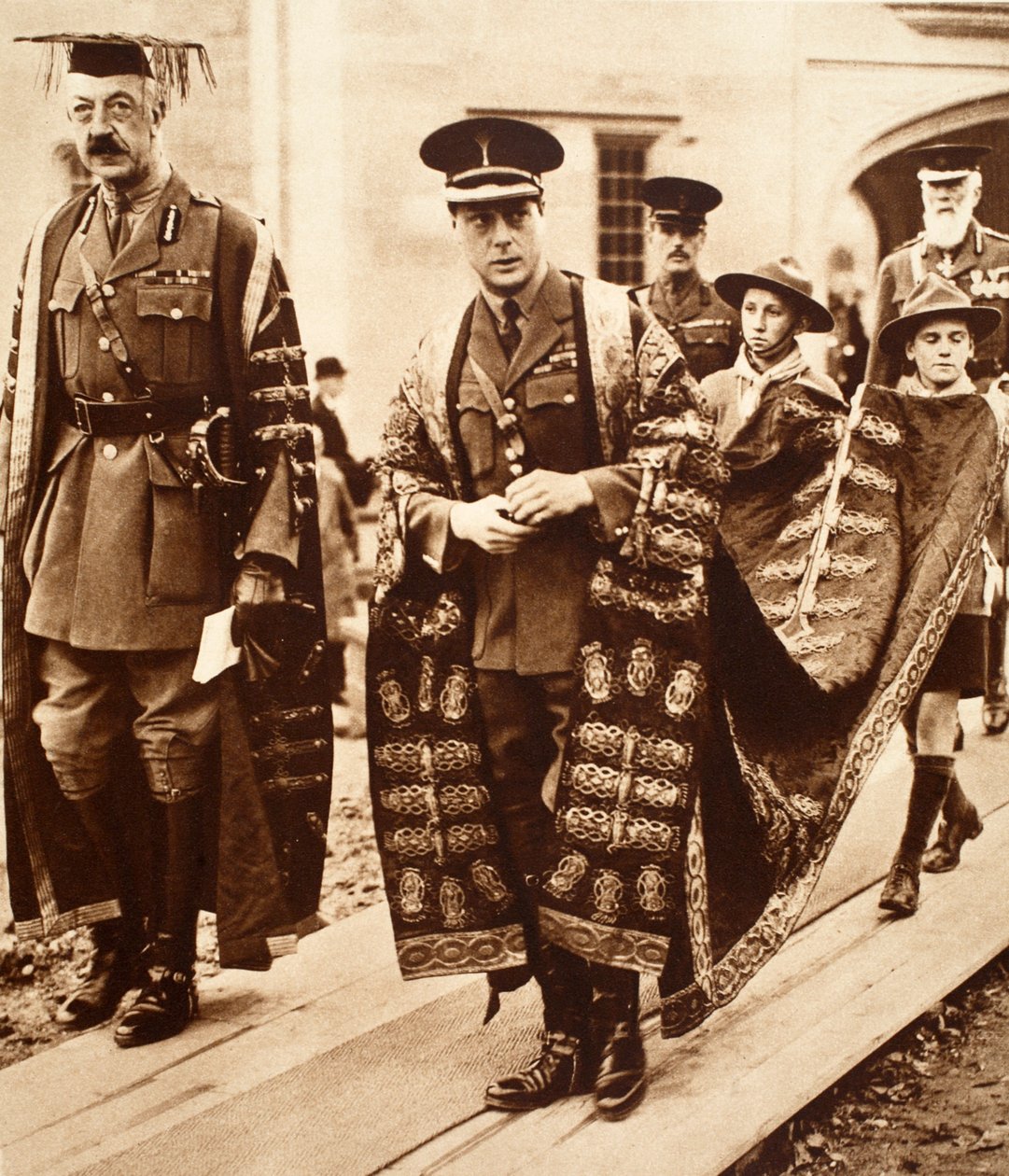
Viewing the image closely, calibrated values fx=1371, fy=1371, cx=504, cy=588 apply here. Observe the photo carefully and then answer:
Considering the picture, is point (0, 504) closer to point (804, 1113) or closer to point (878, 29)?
point (804, 1113)

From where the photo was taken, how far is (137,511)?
257 centimetres

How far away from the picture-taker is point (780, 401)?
3037mm

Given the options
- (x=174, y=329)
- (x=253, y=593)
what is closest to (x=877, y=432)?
(x=253, y=593)

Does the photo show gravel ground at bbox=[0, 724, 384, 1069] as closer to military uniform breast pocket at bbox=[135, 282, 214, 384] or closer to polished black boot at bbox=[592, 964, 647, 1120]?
polished black boot at bbox=[592, 964, 647, 1120]

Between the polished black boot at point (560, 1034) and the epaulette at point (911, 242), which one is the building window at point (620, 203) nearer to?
the epaulette at point (911, 242)

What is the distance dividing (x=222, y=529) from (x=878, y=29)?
1854 millimetres

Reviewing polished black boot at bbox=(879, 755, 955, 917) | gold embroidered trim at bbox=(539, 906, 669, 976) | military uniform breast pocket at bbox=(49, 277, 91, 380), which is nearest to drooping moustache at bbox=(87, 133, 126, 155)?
military uniform breast pocket at bbox=(49, 277, 91, 380)

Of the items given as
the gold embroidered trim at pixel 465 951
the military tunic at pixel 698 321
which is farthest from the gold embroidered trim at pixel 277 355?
the gold embroidered trim at pixel 465 951

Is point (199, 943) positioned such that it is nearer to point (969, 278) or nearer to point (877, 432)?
point (877, 432)

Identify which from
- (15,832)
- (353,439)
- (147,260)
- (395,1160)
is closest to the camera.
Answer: (395,1160)

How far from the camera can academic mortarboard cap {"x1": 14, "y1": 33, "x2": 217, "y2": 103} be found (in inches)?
94.3

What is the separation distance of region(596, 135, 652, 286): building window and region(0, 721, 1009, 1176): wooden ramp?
1.53 metres

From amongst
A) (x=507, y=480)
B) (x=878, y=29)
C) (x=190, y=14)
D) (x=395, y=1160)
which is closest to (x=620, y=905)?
(x=395, y=1160)

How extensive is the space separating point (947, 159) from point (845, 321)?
1.60 ft
